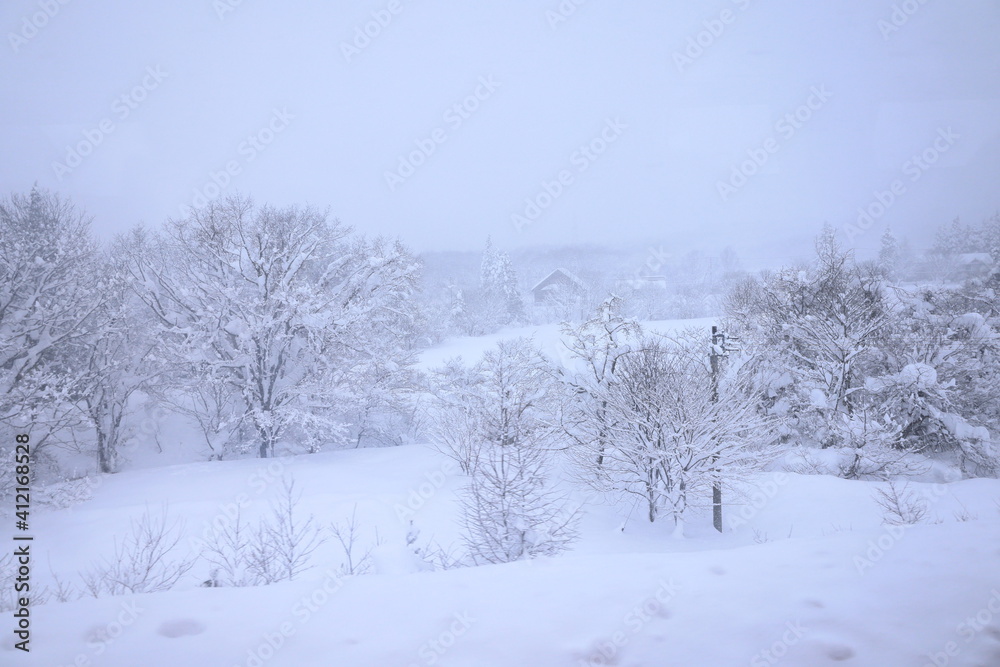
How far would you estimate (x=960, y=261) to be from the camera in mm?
24234

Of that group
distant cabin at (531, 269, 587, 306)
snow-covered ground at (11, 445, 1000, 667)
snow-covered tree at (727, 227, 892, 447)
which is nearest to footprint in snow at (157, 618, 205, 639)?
snow-covered ground at (11, 445, 1000, 667)

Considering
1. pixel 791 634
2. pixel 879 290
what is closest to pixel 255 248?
pixel 791 634

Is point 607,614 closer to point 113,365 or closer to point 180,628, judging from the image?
point 180,628

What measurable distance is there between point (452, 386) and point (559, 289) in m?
28.8

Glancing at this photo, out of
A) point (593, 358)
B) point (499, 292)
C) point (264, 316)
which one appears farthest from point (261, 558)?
point (499, 292)

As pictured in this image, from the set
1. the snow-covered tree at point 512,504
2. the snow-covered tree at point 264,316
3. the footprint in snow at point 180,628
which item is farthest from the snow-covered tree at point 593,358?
the footprint in snow at point 180,628

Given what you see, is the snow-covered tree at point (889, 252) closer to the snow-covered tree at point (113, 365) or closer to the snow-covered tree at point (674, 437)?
the snow-covered tree at point (674, 437)

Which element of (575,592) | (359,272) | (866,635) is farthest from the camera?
(359,272)

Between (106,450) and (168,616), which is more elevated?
(168,616)

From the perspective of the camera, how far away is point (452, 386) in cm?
2566

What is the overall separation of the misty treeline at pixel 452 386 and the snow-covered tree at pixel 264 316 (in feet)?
0.34

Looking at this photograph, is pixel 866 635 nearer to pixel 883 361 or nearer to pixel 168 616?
pixel 168 616

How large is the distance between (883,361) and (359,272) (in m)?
25.6

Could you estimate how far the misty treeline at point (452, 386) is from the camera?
14023 millimetres
